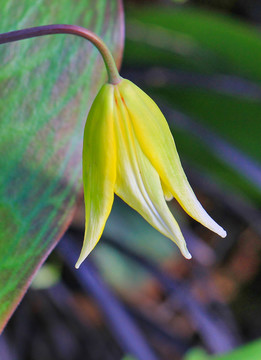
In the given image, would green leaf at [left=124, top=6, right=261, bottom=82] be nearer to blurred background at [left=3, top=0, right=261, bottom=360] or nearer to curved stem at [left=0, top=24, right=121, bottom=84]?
blurred background at [left=3, top=0, right=261, bottom=360]

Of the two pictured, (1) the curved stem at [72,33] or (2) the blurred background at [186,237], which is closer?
(1) the curved stem at [72,33]

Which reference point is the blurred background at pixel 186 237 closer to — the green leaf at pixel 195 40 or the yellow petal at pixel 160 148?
the green leaf at pixel 195 40

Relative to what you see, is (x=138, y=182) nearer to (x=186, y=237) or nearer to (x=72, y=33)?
(x=72, y=33)

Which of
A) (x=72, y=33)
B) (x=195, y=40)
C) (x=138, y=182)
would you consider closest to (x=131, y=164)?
(x=138, y=182)

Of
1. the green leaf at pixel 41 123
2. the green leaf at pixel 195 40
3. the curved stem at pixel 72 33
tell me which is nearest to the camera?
the curved stem at pixel 72 33

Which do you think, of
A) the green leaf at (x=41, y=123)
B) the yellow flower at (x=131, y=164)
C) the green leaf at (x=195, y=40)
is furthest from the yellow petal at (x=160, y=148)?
the green leaf at (x=195, y=40)

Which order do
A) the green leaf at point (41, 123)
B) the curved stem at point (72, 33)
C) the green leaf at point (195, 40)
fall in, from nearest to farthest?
the curved stem at point (72, 33), the green leaf at point (41, 123), the green leaf at point (195, 40)

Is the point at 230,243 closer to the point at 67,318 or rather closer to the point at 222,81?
the point at 67,318
